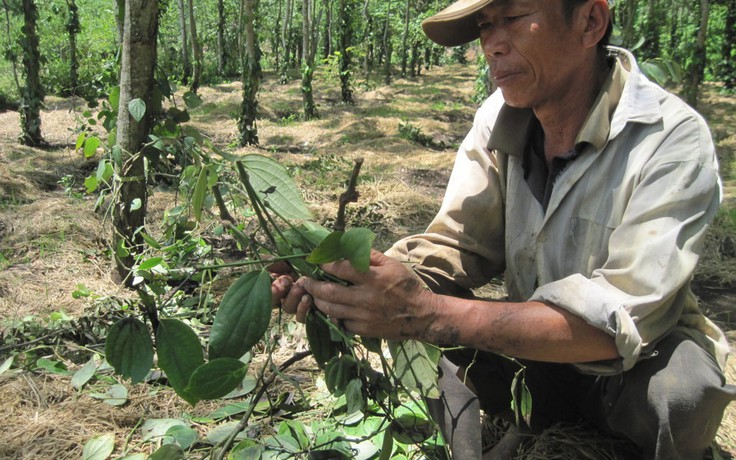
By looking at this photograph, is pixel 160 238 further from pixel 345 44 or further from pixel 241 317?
pixel 345 44

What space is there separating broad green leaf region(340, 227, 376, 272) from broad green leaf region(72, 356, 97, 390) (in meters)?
1.16

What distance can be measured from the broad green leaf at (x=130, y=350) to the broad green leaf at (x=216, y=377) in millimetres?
170

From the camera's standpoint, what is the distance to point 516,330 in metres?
1.21

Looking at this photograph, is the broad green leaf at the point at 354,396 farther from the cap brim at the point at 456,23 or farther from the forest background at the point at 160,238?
the cap brim at the point at 456,23

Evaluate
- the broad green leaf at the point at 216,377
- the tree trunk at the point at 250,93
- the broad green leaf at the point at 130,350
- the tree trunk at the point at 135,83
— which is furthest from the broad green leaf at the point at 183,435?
the tree trunk at the point at 250,93

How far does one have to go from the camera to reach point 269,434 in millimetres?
1572

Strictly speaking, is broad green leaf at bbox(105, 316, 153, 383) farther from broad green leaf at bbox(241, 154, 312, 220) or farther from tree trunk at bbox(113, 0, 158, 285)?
tree trunk at bbox(113, 0, 158, 285)

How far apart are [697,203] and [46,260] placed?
290 centimetres

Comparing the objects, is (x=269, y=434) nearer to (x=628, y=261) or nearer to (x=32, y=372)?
(x=32, y=372)

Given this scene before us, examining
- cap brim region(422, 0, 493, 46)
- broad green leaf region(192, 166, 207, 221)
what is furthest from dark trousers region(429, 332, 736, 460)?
cap brim region(422, 0, 493, 46)

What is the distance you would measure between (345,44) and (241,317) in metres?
10.0

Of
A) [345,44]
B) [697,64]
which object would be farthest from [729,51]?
[345,44]

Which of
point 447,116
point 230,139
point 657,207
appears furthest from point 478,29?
point 447,116

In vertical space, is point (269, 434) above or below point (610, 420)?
below
